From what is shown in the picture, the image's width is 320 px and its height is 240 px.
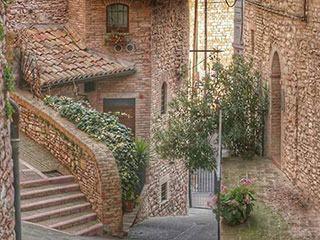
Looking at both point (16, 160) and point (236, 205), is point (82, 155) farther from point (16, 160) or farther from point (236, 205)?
point (16, 160)

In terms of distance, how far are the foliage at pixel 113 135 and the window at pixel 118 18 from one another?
3967 mm

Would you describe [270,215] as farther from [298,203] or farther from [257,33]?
[257,33]

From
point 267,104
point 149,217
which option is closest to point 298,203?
point 267,104

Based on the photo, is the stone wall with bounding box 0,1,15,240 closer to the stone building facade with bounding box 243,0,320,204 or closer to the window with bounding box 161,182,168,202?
the stone building facade with bounding box 243,0,320,204

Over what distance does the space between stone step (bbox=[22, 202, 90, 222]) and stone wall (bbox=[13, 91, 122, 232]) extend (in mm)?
238

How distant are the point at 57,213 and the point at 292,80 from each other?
524cm

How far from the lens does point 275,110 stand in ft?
57.7

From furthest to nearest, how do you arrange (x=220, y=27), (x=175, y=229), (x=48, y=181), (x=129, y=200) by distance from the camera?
(x=220, y=27), (x=175, y=229), (x=129, y=200), (x=48, y=181)

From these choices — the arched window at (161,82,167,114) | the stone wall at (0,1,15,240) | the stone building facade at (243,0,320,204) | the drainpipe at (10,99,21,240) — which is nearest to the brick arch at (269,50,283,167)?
the stone building facade at (243,0,320,204)

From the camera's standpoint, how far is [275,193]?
599 inches

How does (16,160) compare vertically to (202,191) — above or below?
above

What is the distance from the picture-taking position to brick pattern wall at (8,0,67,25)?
2183 centimetres

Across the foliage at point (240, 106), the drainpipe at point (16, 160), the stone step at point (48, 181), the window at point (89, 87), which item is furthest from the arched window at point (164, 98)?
the drainpipe at point (16, 160)

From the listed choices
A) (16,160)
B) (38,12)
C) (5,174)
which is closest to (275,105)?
(38,12)
